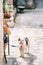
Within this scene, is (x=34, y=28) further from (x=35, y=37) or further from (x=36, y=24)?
(x=35, y=37)

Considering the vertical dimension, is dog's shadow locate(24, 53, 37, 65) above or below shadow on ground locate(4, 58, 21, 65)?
below

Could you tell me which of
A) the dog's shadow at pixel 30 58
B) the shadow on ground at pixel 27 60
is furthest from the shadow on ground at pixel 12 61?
the dog's shadow at pixel 30 58

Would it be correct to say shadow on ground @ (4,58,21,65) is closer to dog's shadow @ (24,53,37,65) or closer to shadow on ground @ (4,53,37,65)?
shadow on ground @ (4,53,37,65)

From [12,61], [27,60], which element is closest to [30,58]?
[27,60]

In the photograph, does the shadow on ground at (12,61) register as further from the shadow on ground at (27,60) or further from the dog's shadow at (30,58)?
the dog's shadow at (30,58)

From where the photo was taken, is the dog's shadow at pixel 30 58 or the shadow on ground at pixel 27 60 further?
the dog's shadow at pixel 30 58

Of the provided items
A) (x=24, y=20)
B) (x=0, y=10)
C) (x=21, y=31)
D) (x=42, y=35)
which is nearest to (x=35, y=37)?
(x=42, y=35)

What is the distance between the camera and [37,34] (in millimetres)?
9648

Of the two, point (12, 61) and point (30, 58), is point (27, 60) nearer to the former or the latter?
point (30, 58)

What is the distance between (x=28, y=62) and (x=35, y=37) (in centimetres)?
298

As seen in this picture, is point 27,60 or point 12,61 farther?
point 27,60

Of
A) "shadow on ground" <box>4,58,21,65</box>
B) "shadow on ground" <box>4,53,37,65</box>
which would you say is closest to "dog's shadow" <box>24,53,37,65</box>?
"shadow on ground" <box>4,53,37,65</box>

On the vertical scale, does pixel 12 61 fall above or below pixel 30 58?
above

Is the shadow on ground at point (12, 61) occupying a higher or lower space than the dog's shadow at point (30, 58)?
higher
